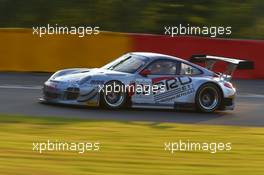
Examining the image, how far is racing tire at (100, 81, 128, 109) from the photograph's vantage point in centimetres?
1275

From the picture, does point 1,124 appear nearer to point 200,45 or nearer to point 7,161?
point 7,161

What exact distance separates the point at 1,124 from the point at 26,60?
345 inches

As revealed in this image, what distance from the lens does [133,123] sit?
36.8 ft

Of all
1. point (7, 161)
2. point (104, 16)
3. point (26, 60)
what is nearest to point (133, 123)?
point (7, 161)

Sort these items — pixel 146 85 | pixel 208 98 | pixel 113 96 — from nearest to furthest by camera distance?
1. pixel 113 96
2. pixel 146 85
3. pixel 208 98

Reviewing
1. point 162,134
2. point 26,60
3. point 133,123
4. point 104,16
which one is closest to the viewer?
point 162,134

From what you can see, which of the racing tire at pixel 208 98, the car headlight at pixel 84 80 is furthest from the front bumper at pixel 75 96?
the racing tire at pixel 208 98

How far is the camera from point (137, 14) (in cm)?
2594

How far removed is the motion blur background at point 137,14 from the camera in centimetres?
2589
